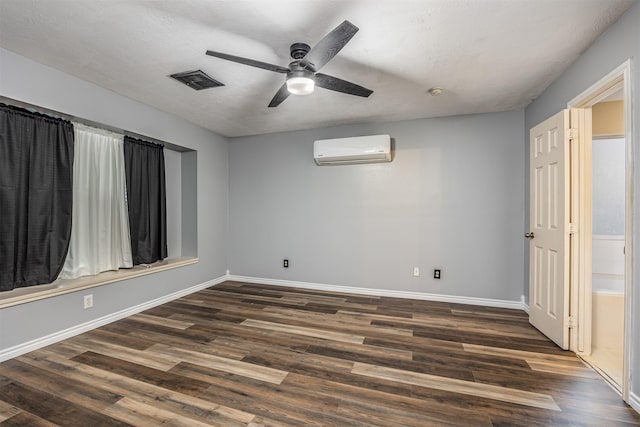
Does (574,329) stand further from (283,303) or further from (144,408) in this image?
(144,408)

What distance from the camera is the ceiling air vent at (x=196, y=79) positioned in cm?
254

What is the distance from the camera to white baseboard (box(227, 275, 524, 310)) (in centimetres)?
351

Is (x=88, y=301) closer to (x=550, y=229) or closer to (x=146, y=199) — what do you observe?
(x=146, y=199)

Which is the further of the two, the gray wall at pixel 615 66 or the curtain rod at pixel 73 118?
the curtain rod at pixel 73 118

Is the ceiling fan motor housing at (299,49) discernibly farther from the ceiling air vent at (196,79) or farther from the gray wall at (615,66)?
the gray wall at (615,66)

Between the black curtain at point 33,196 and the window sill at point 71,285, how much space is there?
0.07m

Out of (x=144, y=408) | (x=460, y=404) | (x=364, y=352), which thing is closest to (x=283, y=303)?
(x=364, y=352)

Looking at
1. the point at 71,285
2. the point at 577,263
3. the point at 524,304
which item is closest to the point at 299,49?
the point at 577,263

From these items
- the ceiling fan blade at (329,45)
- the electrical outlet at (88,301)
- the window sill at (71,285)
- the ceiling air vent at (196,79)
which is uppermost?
the ceiling air vent at (196,79)

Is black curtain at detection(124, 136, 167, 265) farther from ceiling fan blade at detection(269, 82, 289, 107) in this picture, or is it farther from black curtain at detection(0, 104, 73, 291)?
ceiling fan blade at detection(269, 82, 289, 107)

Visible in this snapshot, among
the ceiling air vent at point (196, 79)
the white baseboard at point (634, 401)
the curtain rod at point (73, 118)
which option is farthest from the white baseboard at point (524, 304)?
the curtain rod at point (73, 118)

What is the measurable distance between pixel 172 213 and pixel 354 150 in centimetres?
282

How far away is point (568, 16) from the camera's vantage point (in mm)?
1779

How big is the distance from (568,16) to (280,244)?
154 inches
